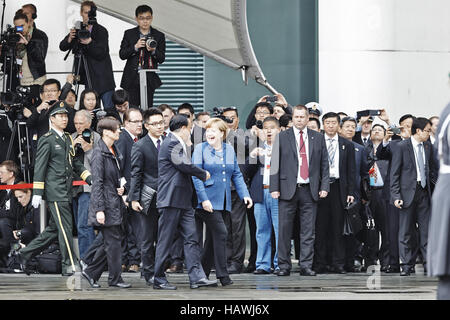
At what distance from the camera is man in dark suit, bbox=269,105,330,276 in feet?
50.0

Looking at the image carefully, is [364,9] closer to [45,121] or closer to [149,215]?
Answer: [45,121]

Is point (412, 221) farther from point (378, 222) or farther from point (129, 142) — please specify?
point (129, 142)

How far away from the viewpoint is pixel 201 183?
13.5 m

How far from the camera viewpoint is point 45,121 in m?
16.2

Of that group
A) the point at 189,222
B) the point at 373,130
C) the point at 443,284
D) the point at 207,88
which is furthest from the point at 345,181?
the point at 443,284

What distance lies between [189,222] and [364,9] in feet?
28.2

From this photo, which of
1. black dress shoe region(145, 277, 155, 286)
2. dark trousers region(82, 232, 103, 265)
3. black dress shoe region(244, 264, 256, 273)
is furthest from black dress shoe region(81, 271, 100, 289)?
black dress shoe region(244, 264, 256, 273)

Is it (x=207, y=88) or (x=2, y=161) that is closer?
(x=2, y=161)

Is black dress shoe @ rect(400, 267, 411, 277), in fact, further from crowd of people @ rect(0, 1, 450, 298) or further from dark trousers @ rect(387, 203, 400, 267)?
dark trousers @ rect(387, 203, 400, 267)

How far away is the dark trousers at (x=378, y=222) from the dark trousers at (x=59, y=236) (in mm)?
4422

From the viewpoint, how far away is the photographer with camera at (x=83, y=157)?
15.6m

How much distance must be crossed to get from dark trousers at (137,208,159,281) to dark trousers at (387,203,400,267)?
13.7 ft

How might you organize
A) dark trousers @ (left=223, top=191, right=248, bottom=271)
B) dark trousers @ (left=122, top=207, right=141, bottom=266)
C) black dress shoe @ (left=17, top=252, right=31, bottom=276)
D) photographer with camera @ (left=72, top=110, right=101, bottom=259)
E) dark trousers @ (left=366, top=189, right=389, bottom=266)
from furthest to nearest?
1. dark trousers @ (left=366, top=189, right=389, bottom=266)
2. dark trousers @ (left=223, top=191, right=248, bottom=271)
3. photographer with camera @ (left=72, top=110, right=101, bottom=259)
4. dark trousers @ (left=122, top=207, right=141, bottom=266)
5. black dress shoe @ (left=17, top=252, right=31, bottom=276)
